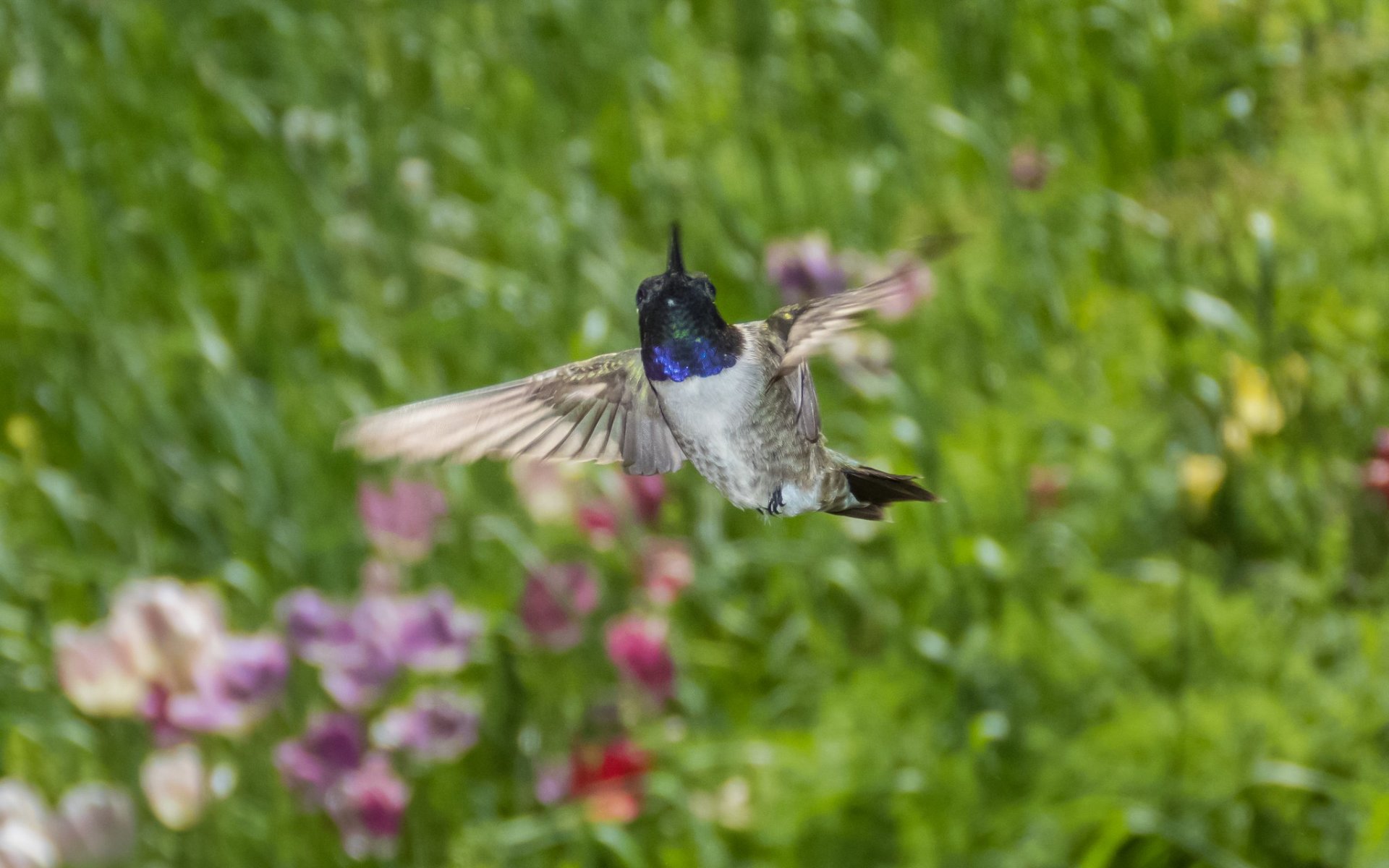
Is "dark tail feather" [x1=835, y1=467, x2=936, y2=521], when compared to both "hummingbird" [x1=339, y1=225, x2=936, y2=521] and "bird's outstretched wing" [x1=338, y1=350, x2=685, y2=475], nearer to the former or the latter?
"hummingbird" [x1=339, y1=225, x2=936, y2=521]

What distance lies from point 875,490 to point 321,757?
104 centimetres

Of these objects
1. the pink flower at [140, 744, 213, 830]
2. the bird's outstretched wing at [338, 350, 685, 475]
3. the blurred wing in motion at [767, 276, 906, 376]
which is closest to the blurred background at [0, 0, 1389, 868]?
the pink flower at [140, 744, 213, 830]

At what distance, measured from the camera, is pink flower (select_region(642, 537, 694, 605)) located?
6.32 feet

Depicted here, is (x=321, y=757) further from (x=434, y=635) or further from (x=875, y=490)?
(x=875, y=490)

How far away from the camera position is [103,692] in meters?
1.72

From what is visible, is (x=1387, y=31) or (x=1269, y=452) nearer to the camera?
(x=1269, y=452)

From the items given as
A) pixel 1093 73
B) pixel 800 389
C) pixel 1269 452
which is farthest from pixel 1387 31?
pixel 800 389

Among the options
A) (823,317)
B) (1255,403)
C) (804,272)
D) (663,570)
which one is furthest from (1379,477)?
(823,317)

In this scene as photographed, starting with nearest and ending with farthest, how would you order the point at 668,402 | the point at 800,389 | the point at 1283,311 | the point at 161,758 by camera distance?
1. the point at 668,402
2. the point at 800,389
3. the point at 161,758
4. the point at 1283,311

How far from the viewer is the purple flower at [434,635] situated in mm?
1763

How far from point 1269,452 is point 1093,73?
1059 mm

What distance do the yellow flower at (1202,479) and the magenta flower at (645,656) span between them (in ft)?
Answer: 2.53

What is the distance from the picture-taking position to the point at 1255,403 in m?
2.03

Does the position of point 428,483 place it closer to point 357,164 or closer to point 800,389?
point 357,164
